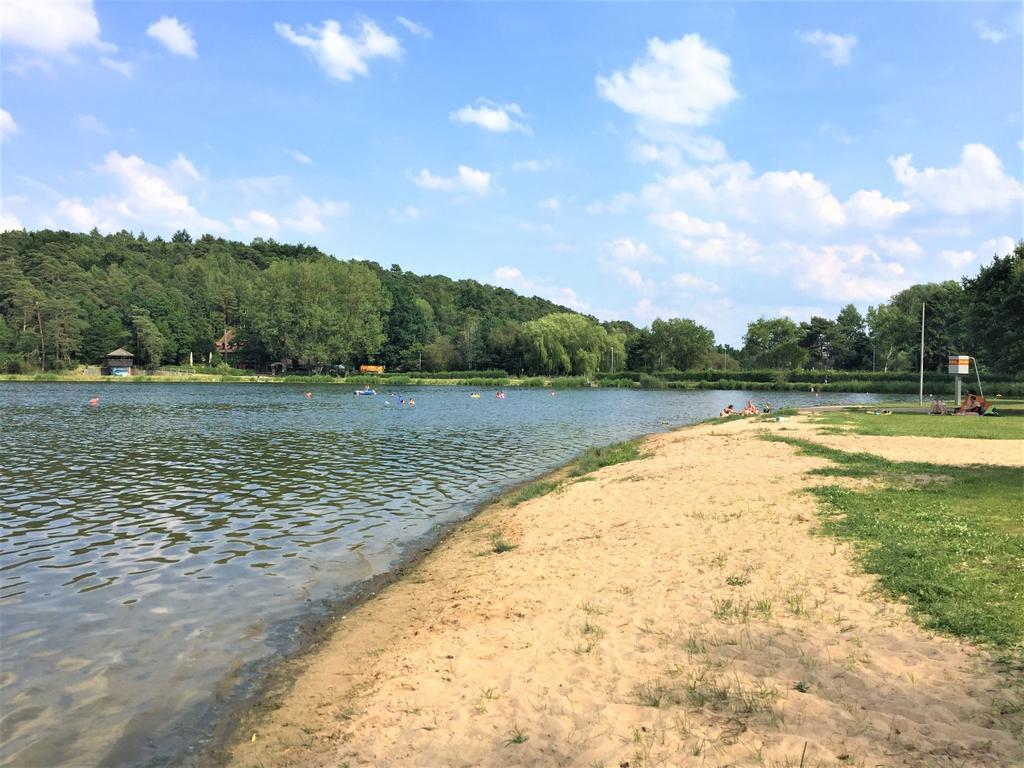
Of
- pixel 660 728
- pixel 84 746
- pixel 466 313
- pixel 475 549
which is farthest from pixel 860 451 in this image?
pixel 466 313

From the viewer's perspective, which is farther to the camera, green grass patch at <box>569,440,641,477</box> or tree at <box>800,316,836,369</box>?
tree at <box>800,316,836,369</box>

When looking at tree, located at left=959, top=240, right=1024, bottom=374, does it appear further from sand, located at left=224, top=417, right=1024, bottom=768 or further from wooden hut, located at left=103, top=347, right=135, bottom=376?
wooden hut, located at left=103, top=347, right=135, bottom=376

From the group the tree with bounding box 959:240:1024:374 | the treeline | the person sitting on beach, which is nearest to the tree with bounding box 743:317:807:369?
the treeline

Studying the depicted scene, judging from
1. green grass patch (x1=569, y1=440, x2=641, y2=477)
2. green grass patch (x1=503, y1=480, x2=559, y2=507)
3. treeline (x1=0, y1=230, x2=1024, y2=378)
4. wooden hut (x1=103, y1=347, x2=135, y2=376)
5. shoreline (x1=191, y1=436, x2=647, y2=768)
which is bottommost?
shoreline (x1=191, y1=436, x2=647, y2=768)

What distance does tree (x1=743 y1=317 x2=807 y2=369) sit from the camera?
122 m

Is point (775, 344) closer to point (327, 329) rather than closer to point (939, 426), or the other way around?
point (327, 329)

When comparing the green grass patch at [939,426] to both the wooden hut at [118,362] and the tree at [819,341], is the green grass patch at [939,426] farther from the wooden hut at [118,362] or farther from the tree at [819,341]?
the wooden hut at [118,362]

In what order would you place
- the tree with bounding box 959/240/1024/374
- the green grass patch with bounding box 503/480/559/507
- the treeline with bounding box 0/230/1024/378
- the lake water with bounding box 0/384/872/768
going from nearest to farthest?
the lake water with bounding box 0/384/872/768 < the green grass patch with bounding box 503/480/559/507 < the tree with bounding box 959/240/1024/374 < the treeline with bounding box 0/230/1024/378

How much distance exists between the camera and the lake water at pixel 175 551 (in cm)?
646

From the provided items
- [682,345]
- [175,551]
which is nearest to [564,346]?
[682,345]

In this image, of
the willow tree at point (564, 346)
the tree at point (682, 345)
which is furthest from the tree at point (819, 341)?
the willow tree at point (564, 346)

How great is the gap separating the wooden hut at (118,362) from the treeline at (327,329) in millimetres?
3338

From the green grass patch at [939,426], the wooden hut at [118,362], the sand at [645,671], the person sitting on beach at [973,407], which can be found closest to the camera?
the sand at [645,671]

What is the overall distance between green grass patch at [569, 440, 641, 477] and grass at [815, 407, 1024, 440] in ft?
31.4
